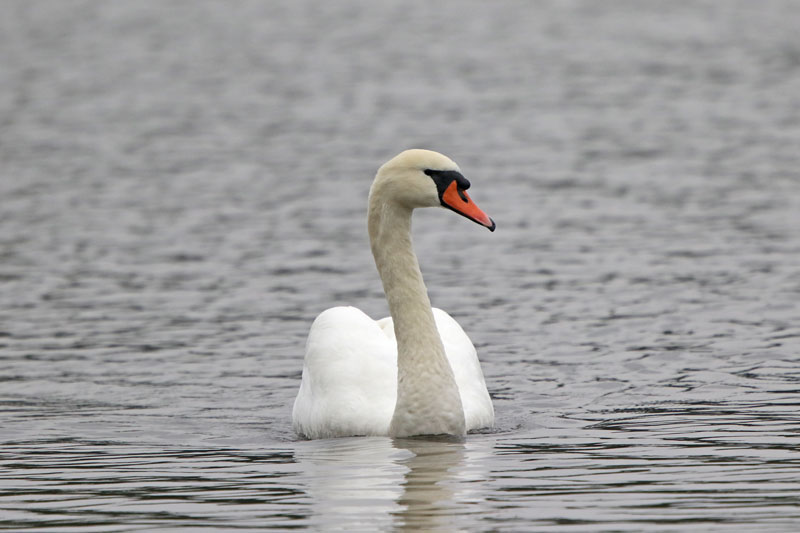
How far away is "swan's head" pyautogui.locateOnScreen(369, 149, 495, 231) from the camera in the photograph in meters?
9.98

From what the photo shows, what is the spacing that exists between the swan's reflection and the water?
32 mm

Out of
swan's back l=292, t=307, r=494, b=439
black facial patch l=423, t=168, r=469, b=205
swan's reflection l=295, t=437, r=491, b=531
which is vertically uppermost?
black facial patch l=423, t=168, r=469, b=205

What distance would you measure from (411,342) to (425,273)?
7.08 meters

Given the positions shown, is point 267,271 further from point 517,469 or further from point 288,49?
point 288,49

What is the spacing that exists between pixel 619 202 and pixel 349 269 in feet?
17.0

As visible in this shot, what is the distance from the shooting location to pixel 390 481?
877cm

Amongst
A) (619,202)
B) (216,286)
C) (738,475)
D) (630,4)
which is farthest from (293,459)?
(630,4)

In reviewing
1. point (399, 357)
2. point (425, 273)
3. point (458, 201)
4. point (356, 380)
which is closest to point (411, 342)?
point (399, 357)

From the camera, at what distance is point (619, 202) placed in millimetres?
21281

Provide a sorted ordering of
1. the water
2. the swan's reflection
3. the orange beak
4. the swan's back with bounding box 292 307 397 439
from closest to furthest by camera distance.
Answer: the swan's reflection, the water, the orange beak, the swan's back with bounding box 292 307 397 439

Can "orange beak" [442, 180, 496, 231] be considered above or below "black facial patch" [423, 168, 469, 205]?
below

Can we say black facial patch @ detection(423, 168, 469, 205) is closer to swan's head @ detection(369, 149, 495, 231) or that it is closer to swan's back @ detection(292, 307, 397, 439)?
swan's head @ detection(369, 149, 495, 231)

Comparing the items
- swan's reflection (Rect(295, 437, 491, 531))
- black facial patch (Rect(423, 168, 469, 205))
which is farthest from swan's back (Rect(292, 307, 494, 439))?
black facial patch (Rect(423, 168, 469, 205))

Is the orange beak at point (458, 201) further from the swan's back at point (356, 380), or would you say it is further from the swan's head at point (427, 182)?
the swan's back at point (356, 380)
